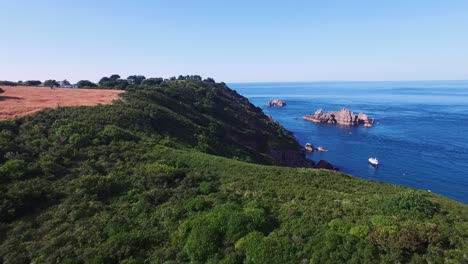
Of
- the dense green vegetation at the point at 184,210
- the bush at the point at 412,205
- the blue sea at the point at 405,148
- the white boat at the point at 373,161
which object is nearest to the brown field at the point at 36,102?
the dense green vegetation at the point at 184,210

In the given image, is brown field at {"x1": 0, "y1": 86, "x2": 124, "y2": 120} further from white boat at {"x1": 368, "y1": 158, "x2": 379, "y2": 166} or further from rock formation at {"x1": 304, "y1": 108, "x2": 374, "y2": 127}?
rock formation at {"x1": 304, "y1": 108, "x2": 374, "y2": 127}

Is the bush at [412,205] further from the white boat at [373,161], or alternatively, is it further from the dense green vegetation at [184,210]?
the white boat at [373,161]

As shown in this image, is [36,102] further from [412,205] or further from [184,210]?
[412,205]

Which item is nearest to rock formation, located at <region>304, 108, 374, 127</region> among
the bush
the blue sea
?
the blue sea

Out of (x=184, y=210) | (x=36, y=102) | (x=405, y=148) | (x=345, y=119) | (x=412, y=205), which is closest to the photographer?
(x=412, y=205)

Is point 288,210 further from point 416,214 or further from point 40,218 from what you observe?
point 40,218

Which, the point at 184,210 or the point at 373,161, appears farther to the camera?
the point at 373,161


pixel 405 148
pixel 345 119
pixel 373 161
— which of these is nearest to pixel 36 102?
pixel 373 161

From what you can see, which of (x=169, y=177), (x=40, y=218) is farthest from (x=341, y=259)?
(x=40, y=218)

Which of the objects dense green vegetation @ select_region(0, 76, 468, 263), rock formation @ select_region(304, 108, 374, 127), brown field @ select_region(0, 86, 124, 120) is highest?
brown field @ select_region(0, 86, 124, 120)
